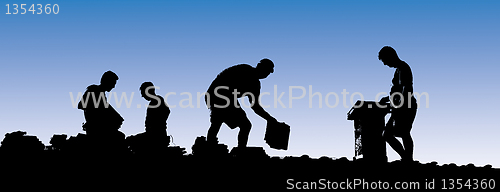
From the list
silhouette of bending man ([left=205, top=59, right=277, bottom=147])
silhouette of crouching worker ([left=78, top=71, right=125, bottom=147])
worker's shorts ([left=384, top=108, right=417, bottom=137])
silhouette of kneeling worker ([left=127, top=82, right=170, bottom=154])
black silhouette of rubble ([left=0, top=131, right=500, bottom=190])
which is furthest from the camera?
silhouette of bending man ([left=205, top=59, right=277, bottom=147])

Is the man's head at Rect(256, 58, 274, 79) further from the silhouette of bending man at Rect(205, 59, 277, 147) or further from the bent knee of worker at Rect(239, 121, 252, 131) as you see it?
the bent knee of worker at Rect(239, 121, 252, 131)

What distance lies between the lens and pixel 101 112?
8.20m

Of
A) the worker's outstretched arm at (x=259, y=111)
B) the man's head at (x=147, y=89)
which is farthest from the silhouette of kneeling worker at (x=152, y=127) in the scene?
the worker's outstretched arm at (x=259, y=111)

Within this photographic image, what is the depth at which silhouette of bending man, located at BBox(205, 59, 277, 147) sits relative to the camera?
8.89 m

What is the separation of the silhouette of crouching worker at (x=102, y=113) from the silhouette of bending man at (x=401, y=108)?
3718mm

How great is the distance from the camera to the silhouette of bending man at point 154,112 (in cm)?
846

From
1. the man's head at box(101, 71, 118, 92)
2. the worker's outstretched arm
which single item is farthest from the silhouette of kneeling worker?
the worker's outstretched arm

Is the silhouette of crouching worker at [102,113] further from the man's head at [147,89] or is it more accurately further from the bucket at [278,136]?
the bucket at [278,136]

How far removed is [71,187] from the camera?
652 cm

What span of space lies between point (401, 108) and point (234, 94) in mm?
2405

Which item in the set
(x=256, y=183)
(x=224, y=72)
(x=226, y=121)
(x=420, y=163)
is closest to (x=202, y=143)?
(x=226, y=121)

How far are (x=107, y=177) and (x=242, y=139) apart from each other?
102 inches

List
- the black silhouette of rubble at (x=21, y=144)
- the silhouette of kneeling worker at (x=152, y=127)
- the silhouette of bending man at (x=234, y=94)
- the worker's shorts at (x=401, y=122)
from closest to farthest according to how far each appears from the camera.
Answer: the black silhouette of rubble at (x=21, y=144), the silhouette of kneeling worker at (x=152, y=127), the worker's shorts at (x=401, y=122), the silhouette of bending man at (x=234, y=94)

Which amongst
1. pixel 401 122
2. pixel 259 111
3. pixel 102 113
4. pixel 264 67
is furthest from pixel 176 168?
pixel 401 122
